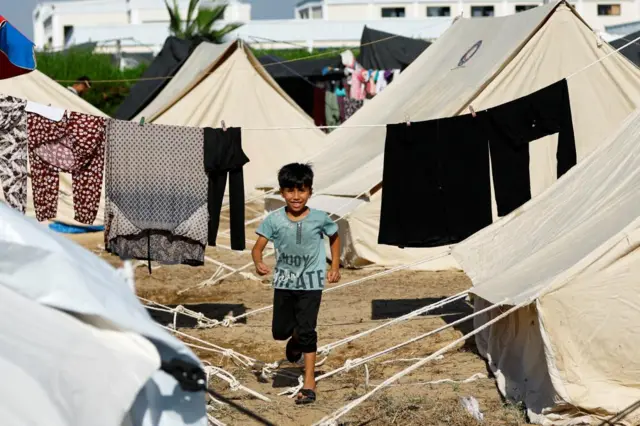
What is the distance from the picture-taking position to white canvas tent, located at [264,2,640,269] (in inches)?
424

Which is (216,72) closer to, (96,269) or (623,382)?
(623,382)

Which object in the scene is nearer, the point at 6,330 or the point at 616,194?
the point at 6,330

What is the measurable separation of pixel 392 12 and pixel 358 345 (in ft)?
198

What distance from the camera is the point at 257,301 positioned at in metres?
10.0

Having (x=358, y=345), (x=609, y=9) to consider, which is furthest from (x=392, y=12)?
(x=358, y=345)

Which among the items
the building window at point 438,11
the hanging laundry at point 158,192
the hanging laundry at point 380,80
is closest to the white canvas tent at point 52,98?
the hanging laundry at point 158,192

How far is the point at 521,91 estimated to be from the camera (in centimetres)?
1084

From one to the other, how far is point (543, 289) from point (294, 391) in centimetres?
166

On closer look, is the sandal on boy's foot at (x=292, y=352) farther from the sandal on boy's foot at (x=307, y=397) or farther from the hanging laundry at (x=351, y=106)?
the hanging laundry at (x=351, y=106)

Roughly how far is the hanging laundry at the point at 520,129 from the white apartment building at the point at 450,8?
56895mm

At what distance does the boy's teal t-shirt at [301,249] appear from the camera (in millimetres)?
6523

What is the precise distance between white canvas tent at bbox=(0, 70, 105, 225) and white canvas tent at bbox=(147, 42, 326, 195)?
1.87m

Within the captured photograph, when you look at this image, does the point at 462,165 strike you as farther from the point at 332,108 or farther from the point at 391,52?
the point at 391,52

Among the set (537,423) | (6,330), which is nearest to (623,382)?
(537,423)
